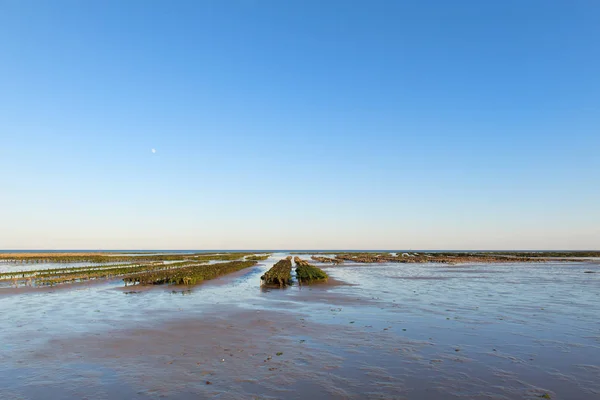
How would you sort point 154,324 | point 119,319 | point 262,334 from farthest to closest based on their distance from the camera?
point 119,319
point 154,324
point 262,334

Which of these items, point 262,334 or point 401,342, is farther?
point 262,334

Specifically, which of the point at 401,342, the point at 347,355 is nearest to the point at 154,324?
the point at 347,355

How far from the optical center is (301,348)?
15148 mm

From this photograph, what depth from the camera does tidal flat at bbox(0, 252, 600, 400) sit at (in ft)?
35.8

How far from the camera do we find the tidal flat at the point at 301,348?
1090cm

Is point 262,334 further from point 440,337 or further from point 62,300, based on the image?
point 62,300

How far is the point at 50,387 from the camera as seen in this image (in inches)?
435

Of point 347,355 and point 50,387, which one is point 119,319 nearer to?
point 50,387

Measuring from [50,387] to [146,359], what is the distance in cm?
322

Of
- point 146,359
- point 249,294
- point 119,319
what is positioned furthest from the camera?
point 249,294

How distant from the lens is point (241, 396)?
33.6 feet

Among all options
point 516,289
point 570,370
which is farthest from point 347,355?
point 516,289

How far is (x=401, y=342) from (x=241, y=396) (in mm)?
8341

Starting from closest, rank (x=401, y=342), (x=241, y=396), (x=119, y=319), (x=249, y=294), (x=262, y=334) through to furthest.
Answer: (x=241, y=396), (x=401, y=342), (x=262, y=334), (x=119, y=319), (x=249, y=294)
